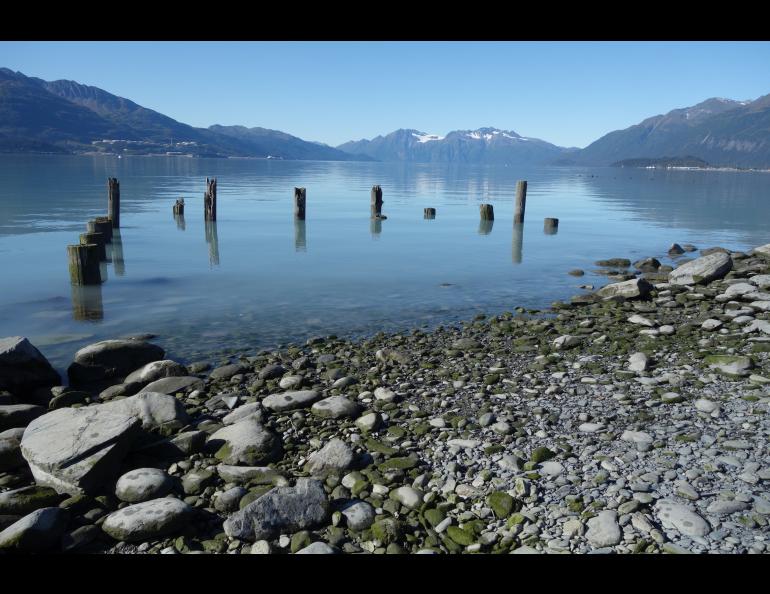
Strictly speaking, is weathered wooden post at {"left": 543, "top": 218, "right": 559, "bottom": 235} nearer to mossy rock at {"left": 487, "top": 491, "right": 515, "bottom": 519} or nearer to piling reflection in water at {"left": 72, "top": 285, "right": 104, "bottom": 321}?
piling reflection in water at {"left": 72, "top": 285, "right": 104, "bottom": 321}

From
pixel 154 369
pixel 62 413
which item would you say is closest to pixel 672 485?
pixel 62 413

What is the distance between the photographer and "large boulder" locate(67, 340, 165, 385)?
10.4 meters

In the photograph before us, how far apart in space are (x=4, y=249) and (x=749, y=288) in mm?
26318

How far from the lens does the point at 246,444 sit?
23.4ft

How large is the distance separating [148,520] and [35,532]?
1.01m

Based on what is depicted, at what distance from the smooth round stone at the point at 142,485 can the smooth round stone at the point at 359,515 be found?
6.92 feet

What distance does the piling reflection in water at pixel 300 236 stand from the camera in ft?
84.8

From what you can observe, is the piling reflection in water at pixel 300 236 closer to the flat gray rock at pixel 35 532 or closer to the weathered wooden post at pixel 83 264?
the weathered wooden post at pixel 83 264

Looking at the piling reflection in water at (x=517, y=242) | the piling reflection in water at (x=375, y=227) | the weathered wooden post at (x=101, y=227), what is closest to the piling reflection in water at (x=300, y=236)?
the piling reflection in water at (x=375, y=227)
